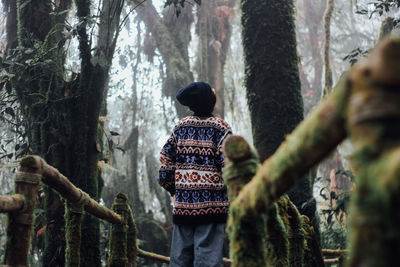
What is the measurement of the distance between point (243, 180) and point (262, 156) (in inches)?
97.7

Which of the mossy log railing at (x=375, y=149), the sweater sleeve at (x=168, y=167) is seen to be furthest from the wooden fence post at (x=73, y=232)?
the mossy log railing at (x=375, y=149)

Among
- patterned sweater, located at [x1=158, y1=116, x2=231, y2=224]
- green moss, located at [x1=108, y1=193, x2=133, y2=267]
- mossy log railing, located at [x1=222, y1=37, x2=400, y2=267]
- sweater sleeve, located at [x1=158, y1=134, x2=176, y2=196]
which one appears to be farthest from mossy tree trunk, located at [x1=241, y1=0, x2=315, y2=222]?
mossy log railing, located at [x1=222, y1=37, x2=400, y2=267]

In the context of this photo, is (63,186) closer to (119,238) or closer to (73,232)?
(73,232)

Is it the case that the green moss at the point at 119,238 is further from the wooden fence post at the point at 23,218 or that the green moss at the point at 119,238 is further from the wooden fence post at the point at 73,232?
the wooden fence post at the point at 23,218

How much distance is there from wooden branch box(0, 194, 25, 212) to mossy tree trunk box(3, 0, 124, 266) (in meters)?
1.94

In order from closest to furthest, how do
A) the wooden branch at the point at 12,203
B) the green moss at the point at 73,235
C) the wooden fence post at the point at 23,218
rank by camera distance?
the wooden branch at the point at 12,203 → the wooden fence post at the point at 23,218 → the green moss at the point at 73,235

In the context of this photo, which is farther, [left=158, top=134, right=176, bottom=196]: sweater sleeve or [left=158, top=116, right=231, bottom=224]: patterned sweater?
[left=158, top=134, right=176, bottom=196]: sweater sleeve

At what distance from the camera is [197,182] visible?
2.82 m

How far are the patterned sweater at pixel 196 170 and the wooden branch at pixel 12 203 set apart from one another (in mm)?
1137

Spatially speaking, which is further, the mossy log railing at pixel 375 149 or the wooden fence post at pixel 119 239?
the wooden fence post at pixel 119 239

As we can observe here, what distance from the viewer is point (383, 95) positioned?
0.70 m

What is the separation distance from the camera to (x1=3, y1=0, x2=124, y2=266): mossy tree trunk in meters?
3.92

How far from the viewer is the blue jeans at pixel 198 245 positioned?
2754 millimetres

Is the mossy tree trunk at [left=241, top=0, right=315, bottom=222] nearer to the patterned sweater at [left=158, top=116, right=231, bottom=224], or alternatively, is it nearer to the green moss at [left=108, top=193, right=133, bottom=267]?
the patterned sweater at [left=158, top=116, right=231, bottom=224]
